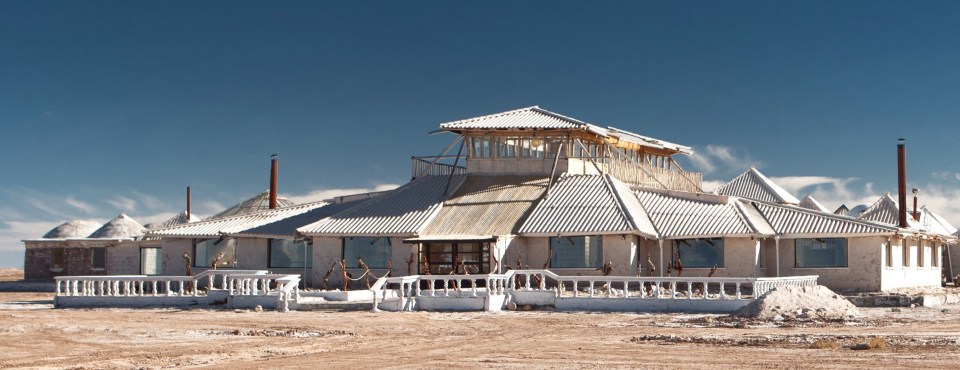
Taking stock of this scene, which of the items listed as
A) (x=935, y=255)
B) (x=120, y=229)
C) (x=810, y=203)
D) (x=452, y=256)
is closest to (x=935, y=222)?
(x=810, y=203)

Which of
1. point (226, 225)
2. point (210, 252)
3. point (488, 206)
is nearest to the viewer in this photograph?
point (488, 206)

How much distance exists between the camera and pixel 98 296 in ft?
128

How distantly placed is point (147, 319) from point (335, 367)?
13.5 m

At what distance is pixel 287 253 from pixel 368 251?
4.10 metres

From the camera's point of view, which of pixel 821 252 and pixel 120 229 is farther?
pixel 120 229

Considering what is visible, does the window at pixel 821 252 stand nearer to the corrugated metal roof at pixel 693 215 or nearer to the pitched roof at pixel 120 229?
the corrugated metal roof at pixel 693 215

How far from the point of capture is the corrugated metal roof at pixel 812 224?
4219 cm

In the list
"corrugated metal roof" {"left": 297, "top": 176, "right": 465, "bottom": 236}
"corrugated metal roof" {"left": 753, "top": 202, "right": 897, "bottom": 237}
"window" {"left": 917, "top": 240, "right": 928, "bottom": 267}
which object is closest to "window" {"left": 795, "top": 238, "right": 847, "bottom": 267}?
"corrugated metal roof" {"left": 753, "top": 202, "right": 897, "bottom": 237}

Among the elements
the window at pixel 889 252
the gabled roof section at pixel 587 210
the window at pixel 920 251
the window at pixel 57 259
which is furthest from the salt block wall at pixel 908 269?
the window at pixel 57 259

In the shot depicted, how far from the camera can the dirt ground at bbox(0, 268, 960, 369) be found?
19828 mm

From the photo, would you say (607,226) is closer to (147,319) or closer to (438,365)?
(147,319)

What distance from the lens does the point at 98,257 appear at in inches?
2373

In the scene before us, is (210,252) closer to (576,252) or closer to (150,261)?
(150,261)

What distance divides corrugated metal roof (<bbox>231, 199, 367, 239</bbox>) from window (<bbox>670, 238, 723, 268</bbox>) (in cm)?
1421
